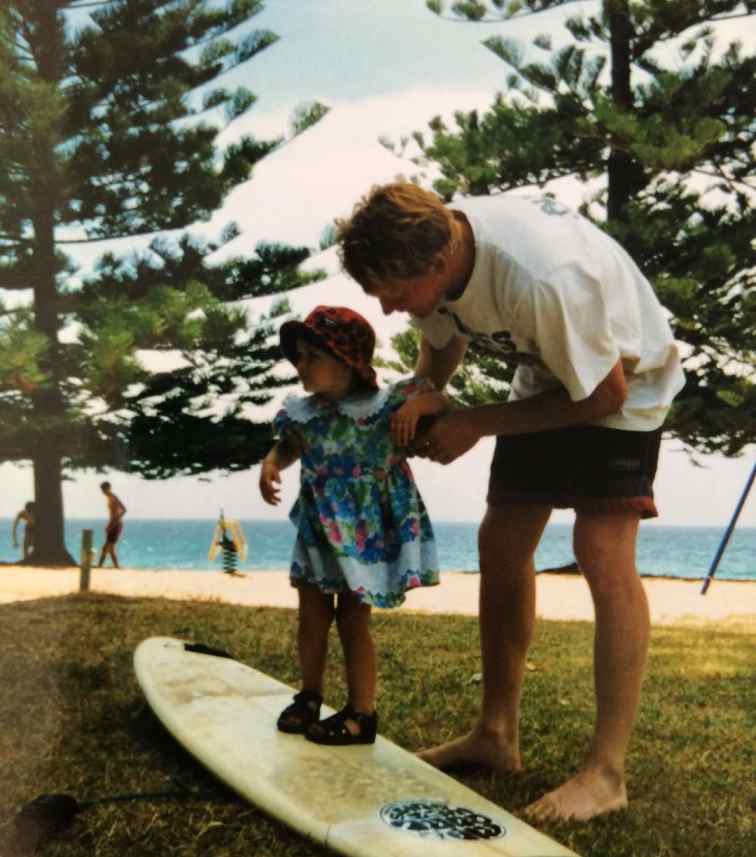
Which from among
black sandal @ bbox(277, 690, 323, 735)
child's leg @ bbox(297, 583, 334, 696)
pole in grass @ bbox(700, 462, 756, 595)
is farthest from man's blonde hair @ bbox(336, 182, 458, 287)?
pole in grass @ bbox(700, 462, 756, 595)

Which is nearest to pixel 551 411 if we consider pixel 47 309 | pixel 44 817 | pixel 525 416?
pixel 525 416

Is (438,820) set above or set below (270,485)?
below

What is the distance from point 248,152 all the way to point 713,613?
1.92 m

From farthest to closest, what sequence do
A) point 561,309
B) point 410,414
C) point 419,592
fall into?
point 419,592
point 410,414
point 561,309

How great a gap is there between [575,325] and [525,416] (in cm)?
10

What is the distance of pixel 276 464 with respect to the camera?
3.71 feet

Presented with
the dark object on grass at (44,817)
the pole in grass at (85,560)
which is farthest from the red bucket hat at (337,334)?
the pole in grass at (85,560)

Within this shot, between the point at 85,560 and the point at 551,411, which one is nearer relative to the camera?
the point at 551,411

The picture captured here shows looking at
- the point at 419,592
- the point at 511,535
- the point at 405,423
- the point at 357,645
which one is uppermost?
the point at 405,423

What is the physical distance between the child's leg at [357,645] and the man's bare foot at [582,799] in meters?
0.20

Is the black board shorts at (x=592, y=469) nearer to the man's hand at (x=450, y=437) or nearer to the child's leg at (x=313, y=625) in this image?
the man's hand at (x=450, y=437)

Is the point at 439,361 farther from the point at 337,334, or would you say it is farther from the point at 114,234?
the point at 114,234

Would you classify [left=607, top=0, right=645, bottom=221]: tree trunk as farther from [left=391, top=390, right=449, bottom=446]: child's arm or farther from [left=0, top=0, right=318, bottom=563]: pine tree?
[left=391, top=390, right=449, bottom=446]: child's arm

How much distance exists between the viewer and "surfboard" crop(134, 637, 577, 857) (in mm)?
926
